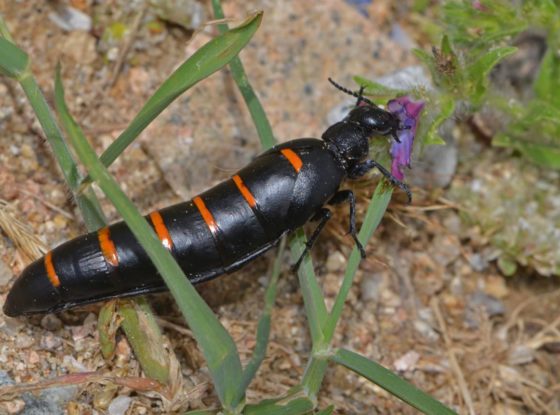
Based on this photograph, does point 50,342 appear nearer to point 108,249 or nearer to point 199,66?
point 108,249

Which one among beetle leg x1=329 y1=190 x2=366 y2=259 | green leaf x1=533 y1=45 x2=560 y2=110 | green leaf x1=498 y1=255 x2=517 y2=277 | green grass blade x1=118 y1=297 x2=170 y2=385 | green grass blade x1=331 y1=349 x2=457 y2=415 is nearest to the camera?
green grass blade x1=331 y1=349 x2=457 y2=415

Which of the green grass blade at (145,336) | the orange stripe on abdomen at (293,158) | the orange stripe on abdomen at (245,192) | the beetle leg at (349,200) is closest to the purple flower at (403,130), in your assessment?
the beetle leg at (349,200)

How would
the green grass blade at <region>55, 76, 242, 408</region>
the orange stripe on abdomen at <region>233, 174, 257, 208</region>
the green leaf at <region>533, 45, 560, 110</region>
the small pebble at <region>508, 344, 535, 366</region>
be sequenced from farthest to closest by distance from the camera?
the green leaf at <region>533, 45, 560, 110</region> < the small pebble at <region>508, 344, 535, 366</region> < the orange stripe on abdomen at <region>233, 174, 257, 208</region> < the green grass blade at <region>55, 76, 242, 408</region>

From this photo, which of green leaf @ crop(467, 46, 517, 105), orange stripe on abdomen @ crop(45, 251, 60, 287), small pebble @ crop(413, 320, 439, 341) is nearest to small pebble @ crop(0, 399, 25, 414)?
orange stripe on abdomen @ crop(45, 251, 60, 287)

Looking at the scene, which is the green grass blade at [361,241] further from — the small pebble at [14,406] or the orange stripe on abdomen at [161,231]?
the small pebble at [14,406]

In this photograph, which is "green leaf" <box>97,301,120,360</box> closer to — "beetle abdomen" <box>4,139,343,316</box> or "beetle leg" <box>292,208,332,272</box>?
"beetle abdomen" <box>4,139,343,316</box>

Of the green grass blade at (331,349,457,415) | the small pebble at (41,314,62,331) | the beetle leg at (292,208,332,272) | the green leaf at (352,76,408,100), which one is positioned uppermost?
the green leaf at (352,76,408,100)

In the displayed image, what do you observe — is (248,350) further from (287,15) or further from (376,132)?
(287,15)
